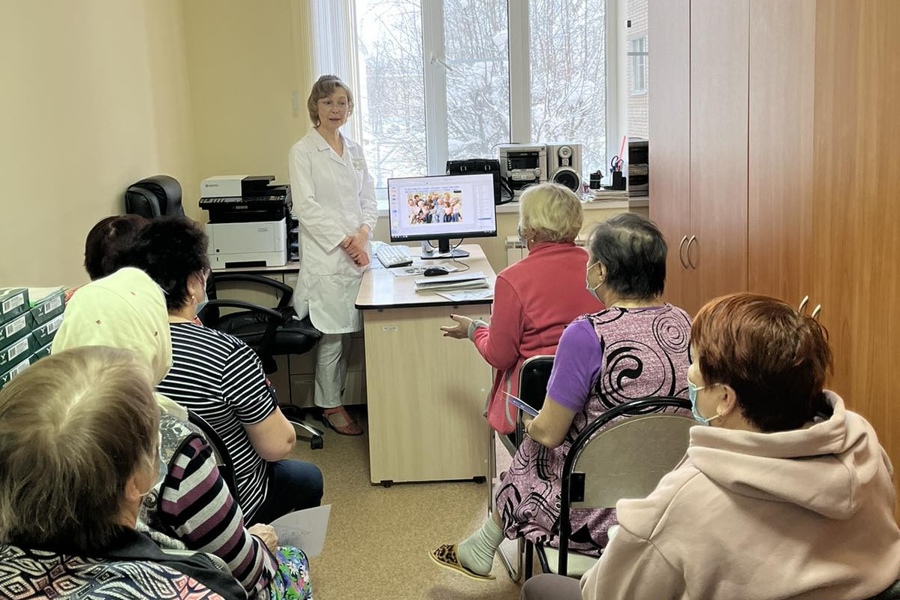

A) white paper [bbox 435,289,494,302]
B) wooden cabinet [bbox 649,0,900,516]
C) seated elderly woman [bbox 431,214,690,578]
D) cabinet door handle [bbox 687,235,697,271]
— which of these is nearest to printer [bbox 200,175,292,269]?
white paper [bbox 435,289,494,302]

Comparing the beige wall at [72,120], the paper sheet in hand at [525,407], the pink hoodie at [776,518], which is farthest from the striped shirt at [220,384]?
the pink hoodie at [776,518]

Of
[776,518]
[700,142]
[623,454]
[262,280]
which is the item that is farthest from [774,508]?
[262,280]

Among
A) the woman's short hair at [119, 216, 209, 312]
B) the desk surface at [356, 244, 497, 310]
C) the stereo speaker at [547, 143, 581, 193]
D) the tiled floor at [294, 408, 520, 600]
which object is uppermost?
the stereo speaker at [547, 143, 581, 193]

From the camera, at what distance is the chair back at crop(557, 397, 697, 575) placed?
5.88 ft

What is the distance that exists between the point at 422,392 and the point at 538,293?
1.01 meters

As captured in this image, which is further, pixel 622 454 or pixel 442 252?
pixel 442 252

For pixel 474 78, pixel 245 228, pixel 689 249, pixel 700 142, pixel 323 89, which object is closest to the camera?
pixel 700 142

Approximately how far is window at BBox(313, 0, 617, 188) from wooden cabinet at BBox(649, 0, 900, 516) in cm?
192

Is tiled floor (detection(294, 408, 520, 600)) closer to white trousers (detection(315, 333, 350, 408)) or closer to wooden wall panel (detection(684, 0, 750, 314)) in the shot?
white trousers (detection(315, 333, 350, 408))

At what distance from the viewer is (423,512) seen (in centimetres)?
323

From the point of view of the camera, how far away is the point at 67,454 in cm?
111

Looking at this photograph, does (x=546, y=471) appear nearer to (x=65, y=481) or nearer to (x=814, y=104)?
(x=814, y=104)

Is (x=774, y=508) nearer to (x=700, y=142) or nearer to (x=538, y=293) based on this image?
(x=538, y=293)

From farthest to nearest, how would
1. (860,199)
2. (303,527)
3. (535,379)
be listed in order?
(535,379) < (303,527) < (860,199)
